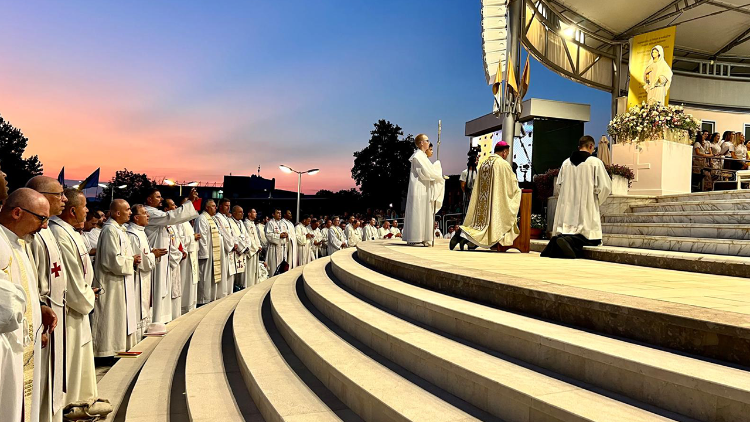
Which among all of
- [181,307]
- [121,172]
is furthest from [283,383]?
[121,172]

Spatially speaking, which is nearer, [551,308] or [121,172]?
[551,308]

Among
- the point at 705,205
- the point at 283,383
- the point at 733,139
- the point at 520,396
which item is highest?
the point at 733,139

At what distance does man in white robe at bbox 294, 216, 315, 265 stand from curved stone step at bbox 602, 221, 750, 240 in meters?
9.23

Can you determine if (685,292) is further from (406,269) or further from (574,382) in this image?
(406,269)

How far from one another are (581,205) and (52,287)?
21.5ft

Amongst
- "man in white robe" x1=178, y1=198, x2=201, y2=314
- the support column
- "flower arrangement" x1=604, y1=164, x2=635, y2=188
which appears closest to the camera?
"man in white robe" x1=178, y1=198, x2=201, y2=314

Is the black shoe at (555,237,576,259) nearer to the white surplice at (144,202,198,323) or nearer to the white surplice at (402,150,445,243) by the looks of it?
the white surplice at (402,150,445,243)

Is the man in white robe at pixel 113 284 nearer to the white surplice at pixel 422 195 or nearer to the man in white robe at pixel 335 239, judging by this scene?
the white surplice at pixel 422 195

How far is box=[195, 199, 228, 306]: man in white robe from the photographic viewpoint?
9.25 metres

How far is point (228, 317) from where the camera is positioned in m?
6.27

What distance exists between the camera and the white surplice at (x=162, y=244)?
7.05 meters

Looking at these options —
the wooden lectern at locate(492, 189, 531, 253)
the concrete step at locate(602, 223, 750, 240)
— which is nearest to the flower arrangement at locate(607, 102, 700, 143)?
the concrete step at locate(602, 223, 750, 240)

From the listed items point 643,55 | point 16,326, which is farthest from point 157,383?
point 643,55

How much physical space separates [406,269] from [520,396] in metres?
2.76
